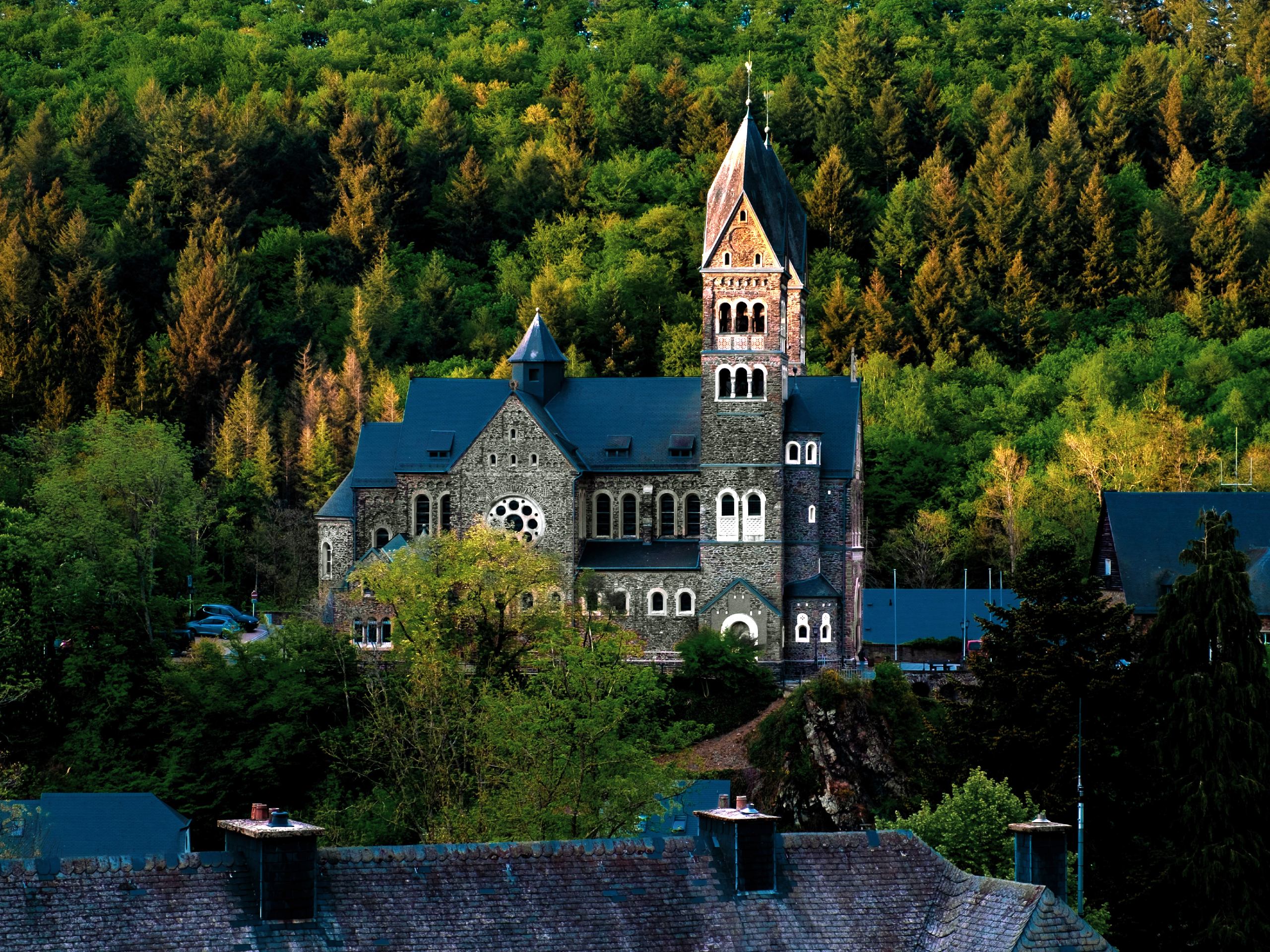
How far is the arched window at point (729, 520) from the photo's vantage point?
228 ft

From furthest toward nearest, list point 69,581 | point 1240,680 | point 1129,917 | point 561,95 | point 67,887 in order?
1. point 561,95
2. point 69,581
3. point 1240,680
4. point 1129,917
5. point 67,887

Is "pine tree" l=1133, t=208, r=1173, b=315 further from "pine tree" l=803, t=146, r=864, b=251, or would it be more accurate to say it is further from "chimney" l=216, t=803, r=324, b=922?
"chimney" l=216, t=803, r=324, b=922

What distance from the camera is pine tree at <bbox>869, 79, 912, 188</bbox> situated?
12912cm

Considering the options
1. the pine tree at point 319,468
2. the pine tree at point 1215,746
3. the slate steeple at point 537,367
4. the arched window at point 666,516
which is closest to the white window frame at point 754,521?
the arched window at point 666,516

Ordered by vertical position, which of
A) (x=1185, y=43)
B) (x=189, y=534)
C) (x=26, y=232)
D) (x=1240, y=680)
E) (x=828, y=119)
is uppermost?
(x=1185, y=43)

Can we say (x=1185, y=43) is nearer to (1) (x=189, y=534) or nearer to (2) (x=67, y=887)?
(1) (x=189, y=534)

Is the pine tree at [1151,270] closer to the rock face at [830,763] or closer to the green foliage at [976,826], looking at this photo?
the rock face at [830,763]

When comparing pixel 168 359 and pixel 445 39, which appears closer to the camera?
pixel 168 359

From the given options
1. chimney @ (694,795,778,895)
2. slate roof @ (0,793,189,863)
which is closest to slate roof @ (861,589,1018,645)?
slate roof @ (0,793,189,863)

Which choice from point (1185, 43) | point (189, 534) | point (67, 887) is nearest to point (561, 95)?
point (1185, 43)

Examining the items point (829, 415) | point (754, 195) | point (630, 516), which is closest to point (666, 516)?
point (630, 516)

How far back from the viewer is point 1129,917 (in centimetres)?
4628

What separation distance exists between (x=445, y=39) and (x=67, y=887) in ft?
487

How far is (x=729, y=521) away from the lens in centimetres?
6950
